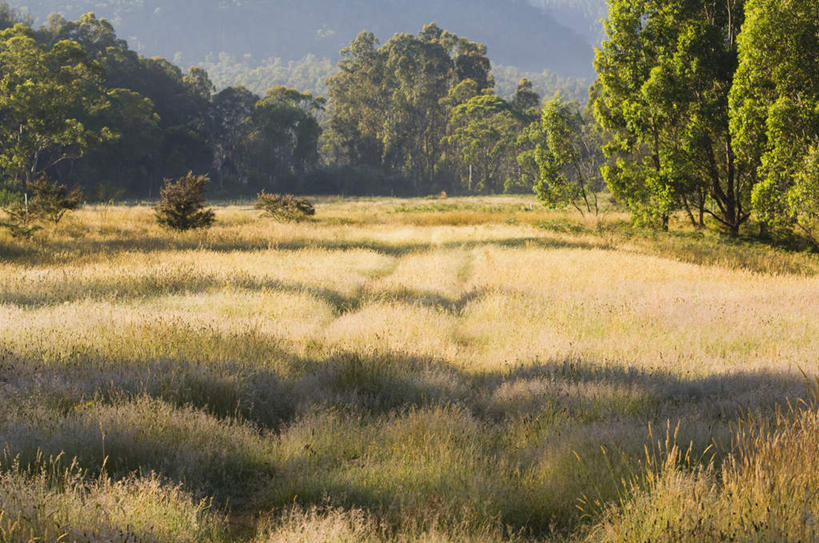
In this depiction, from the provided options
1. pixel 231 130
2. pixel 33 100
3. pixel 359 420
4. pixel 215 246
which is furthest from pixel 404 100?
pixel 359 420

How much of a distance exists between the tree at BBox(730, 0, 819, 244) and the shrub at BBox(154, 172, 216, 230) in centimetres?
1920

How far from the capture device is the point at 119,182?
64.9 m

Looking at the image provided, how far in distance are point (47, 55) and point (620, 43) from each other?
44.5 m

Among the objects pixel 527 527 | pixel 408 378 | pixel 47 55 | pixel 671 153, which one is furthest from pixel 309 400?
pixel 47 55

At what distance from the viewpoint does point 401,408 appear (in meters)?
5.22

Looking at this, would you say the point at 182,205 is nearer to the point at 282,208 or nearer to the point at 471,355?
the point at 282,208

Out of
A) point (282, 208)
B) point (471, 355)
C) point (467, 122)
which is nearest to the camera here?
point (471, 355)

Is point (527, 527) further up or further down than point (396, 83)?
further down

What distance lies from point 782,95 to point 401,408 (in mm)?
17213

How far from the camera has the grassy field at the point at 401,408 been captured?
117 inches

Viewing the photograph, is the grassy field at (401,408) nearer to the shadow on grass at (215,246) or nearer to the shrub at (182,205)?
the shadow on grass at (215,246)

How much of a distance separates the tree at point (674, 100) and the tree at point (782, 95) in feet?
8.68

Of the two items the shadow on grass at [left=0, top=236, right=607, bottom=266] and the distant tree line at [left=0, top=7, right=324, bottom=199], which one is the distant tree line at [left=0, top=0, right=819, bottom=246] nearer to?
the distant tree line at [left=0, top=7, right=324, bottom=199]

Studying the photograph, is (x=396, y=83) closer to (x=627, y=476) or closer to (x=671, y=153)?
(x=671, y=153)
